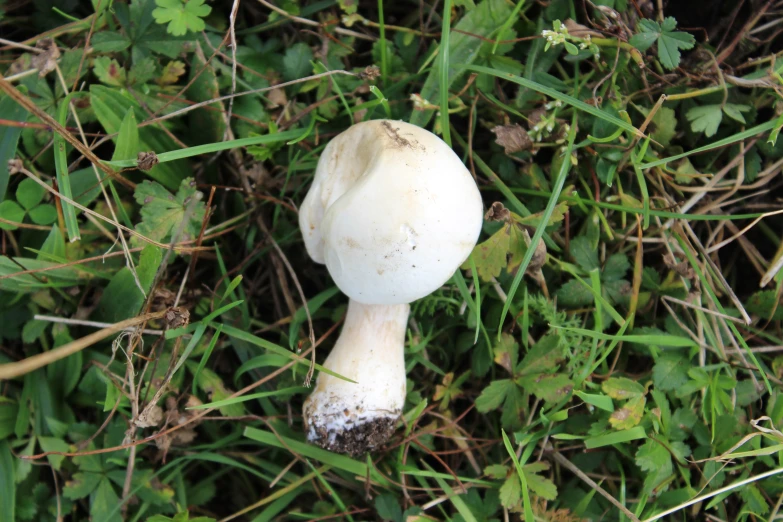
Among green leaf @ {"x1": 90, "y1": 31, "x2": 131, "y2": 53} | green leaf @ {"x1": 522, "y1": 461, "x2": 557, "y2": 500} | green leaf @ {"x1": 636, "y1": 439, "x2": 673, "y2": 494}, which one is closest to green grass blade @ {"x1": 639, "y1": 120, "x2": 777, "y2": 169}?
green leaf @ {"x1": 636, "y1": 439, "x2": 673, "y2": 494}

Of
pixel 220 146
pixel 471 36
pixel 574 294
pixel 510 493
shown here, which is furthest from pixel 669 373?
pixel 220 146

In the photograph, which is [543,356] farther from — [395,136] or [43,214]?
[43,214]

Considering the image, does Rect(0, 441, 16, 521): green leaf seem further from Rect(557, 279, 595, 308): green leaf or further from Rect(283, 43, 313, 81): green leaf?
Rect(557, 279, 595, 308): green leaf

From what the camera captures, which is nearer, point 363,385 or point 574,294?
point 363,385

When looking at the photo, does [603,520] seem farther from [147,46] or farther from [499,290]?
[147,46]

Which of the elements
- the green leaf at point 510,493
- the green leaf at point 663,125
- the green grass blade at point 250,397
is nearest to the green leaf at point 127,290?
the green grass blade at point 250,397

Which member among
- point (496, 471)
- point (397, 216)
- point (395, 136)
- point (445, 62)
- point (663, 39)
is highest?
point (663, 39)
